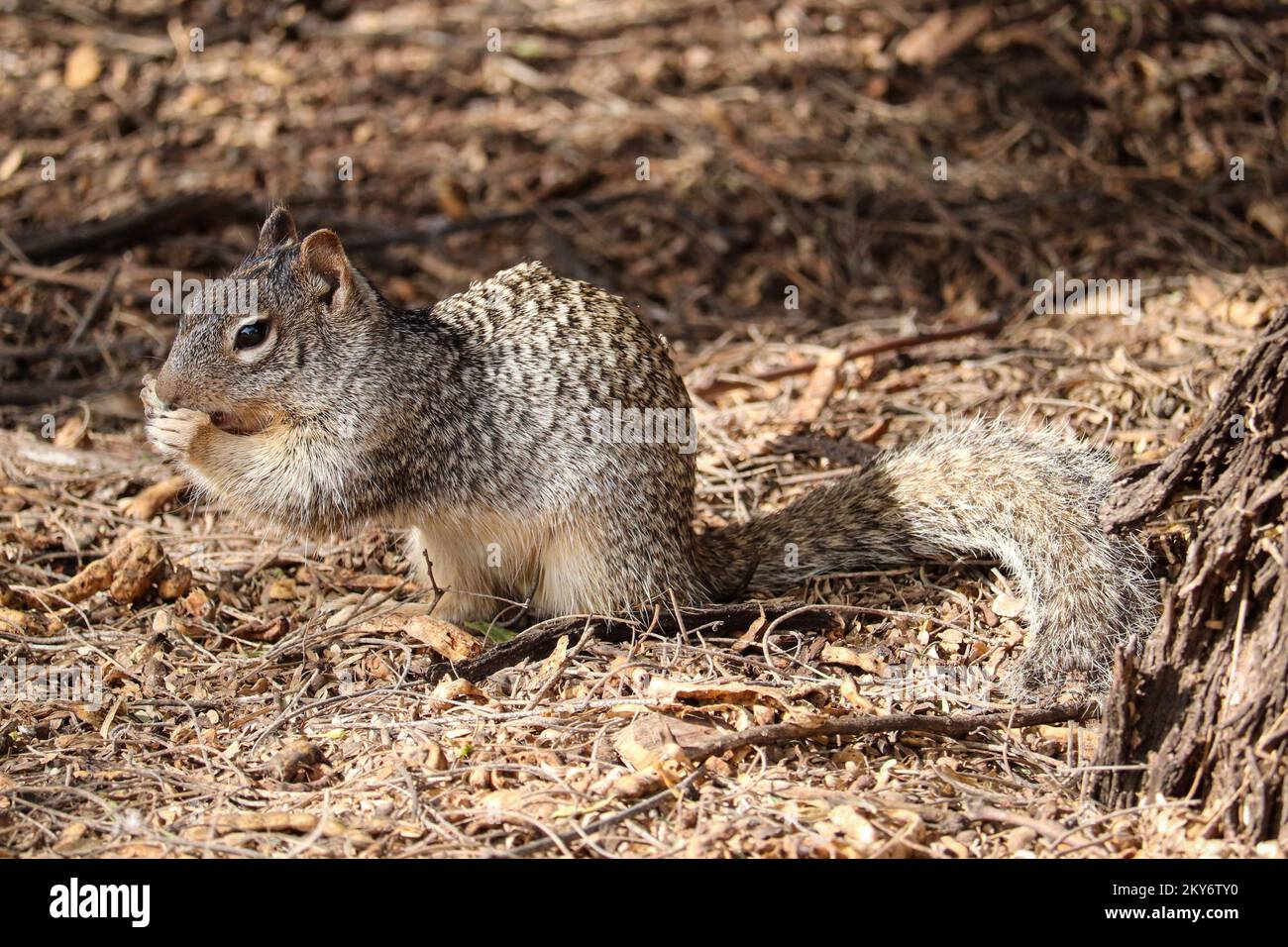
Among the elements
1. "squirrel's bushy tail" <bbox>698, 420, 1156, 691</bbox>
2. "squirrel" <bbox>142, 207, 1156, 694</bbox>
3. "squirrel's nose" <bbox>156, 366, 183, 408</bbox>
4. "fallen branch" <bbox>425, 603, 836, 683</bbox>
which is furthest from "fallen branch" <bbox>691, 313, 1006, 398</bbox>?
"squirrel's nose" <bbox>156, 366, 183, 408</bbox>

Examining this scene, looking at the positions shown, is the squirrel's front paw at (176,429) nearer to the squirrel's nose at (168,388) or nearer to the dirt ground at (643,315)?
the squirrel's nose at (168,388)

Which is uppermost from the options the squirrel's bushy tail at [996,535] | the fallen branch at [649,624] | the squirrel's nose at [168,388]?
the squirrel's nose at [168,388]

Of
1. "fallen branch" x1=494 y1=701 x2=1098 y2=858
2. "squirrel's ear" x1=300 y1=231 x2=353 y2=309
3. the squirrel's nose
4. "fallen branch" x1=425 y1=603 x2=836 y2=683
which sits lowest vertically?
"fallen branch" x1=494 y1=701 x2=1098 y2=858

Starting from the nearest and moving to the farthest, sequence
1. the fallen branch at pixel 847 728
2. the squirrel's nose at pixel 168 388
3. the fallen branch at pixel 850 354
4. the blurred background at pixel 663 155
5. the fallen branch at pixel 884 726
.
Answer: the fallen branch at pixel 847 728, the fallen branch at pixel 884 726, the squirrel's nose at pixel 168 388, the fallen branch at pixel 850 354, the blurred background at pixel 663 155

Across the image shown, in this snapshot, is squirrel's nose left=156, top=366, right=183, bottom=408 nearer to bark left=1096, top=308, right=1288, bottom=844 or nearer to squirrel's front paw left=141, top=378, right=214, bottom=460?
squirrel's front paw left=141, top=378, right=214, bottom=460

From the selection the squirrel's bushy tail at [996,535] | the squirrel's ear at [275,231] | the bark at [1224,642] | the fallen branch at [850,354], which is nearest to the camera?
the bark at [1224,642]

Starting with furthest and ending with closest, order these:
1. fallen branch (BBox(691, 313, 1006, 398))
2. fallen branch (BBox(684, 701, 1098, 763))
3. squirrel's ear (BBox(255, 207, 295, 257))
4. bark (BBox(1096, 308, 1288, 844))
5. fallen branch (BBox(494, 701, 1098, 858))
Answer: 1. fallen branch (BBox(691, 313, 1006, 398))
2. squirrel's ear (BBox(255, 207, 295, 257))
3. fallen branch (BBox(684, 701, 1098, 763))
4. fallen branch (BBox(494, 701, 1098, 858))
5. bark (BBox(1096, 308, 1288, 844))

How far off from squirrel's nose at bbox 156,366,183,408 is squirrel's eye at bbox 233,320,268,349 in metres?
0.23

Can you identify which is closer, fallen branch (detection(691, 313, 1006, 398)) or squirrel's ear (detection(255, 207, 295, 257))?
squirrel's ear (detection(255, 207, 295, 257))

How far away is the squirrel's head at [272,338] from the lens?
419 cm

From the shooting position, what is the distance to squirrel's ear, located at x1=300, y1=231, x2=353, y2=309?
14.0ft

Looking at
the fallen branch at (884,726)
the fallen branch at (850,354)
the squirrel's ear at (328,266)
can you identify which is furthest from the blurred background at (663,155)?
the fallen branch at (884,726)

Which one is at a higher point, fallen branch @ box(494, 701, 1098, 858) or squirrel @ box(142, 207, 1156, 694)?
squirrel @ box(142, 207, 1156, 694)

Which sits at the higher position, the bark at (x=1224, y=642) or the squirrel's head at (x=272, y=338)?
the squirrel's head at (x=272, y=338)
